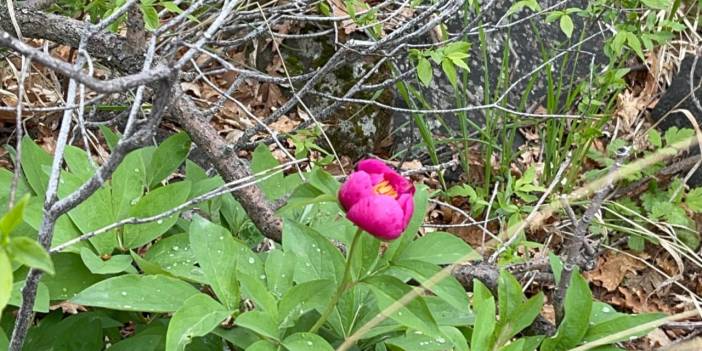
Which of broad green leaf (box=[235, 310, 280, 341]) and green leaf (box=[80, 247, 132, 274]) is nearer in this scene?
broad green leaf (box=[235, 310, 280, 341])

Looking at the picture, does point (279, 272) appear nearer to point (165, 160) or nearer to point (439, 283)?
point (439, 283)

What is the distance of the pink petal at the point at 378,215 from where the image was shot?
36.7 inches

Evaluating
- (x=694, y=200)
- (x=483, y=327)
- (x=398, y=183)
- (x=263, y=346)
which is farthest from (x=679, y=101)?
(x=263, y=346)

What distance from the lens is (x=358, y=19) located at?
1752 mm

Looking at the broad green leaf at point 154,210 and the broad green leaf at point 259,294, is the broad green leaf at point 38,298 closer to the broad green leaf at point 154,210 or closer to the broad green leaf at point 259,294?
the broad green leaf at point 154,210

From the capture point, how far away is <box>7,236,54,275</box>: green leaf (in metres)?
0.66

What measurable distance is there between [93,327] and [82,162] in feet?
0.91

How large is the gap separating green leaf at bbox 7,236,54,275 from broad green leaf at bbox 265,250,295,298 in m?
0.51

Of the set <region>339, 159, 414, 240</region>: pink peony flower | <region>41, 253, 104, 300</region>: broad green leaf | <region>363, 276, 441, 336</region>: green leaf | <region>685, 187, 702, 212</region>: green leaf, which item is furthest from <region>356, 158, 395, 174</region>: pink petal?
<region>685, 187, 702, 212</region>: green leaf

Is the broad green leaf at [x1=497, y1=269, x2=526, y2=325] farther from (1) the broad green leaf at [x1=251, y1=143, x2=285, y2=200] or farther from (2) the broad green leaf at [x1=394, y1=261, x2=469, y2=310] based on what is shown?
(1) the broad green leaf at [x1=251, y1=143, x2=285, y2=200]

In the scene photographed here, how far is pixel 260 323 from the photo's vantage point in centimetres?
104

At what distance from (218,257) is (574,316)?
0.53 meters

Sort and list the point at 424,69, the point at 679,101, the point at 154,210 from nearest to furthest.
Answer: the point at 154,210, the point at 424,69, the point at 679,101

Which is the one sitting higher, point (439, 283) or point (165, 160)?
point (165, 160)
